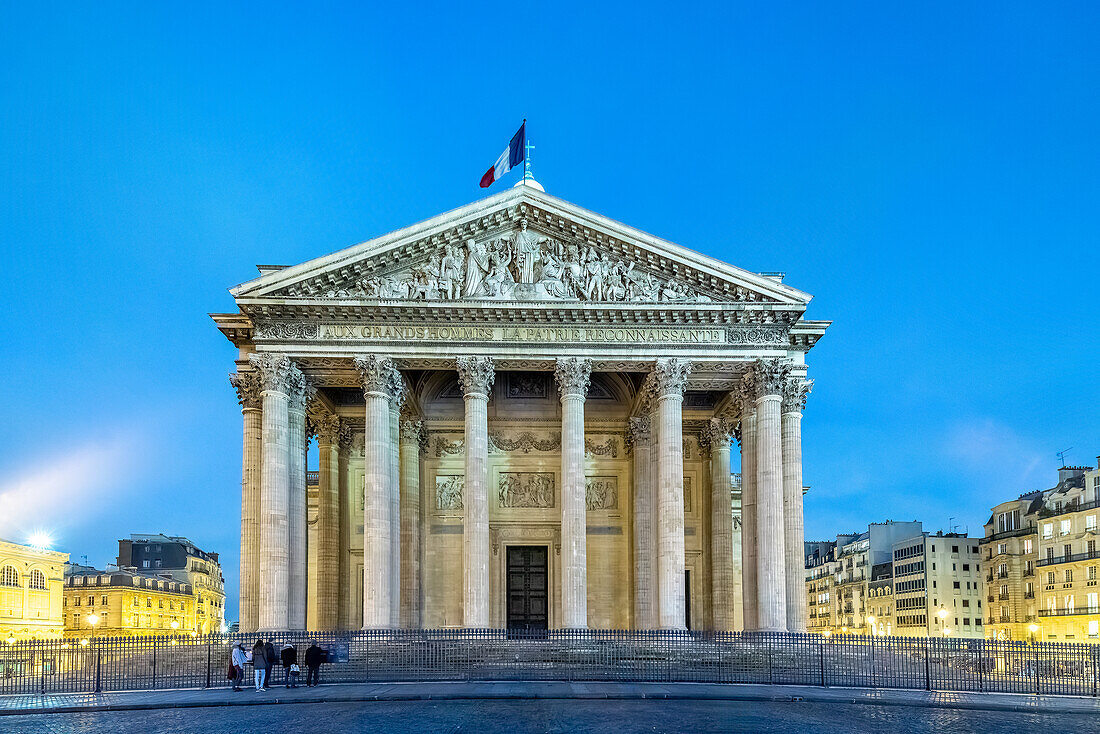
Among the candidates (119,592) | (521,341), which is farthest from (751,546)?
(119,592)

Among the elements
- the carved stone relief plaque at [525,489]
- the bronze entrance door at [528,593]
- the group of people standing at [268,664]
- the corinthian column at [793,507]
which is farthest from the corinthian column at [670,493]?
the group of people standing at [268,664]

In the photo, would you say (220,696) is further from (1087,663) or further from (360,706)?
(1087,663)

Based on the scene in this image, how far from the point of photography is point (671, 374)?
35.9 m

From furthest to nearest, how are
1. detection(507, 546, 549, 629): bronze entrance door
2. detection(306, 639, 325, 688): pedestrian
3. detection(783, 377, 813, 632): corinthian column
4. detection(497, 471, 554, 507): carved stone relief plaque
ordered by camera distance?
detection(497, 471, 554, 507): carved stone relief plaque, detection(507, 546, 549, 629): bronze entrance door, detection(783, 377, 813, 632): corinthian column, detection(306, 639, 325, 688): pedestrian

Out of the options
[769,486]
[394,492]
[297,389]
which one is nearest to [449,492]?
[394,492]

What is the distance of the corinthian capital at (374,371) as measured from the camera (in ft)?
115

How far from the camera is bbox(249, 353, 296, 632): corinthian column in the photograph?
34.0 metres

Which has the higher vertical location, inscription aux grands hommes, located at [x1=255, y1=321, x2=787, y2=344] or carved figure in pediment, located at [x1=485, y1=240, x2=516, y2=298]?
carved figure in pediment, located at [x1=485, y1=240, x2=516, y2=298]

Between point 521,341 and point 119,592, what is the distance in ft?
271

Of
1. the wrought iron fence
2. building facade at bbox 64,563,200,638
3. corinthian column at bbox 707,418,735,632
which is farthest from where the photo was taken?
building facade at bbox 64,563,200,638

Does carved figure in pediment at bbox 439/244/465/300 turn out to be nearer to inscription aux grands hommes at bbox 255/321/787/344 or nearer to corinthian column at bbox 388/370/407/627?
inscription aux grands hommes at bbox 255/321/787/344

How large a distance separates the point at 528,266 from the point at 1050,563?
52019mm

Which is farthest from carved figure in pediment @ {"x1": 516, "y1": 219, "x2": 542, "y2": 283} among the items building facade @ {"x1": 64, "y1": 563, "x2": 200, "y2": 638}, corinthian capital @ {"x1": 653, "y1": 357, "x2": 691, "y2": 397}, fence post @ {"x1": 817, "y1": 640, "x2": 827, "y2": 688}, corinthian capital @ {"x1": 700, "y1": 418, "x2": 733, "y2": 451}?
building facade @ {"x1": 64, "y1": 563, "x2": 200, "y2": 638}

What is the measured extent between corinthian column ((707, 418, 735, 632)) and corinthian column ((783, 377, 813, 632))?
5.21m
